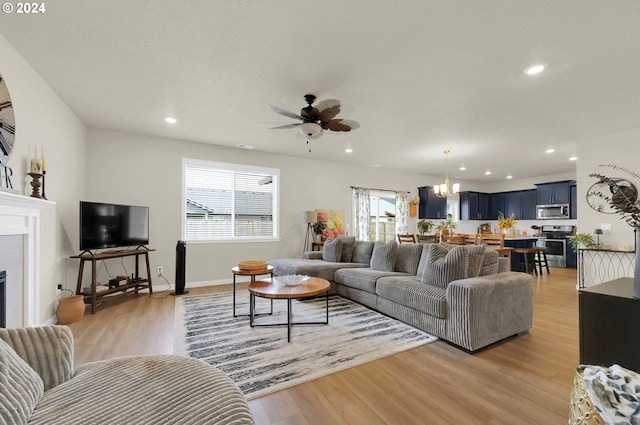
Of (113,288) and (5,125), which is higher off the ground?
(5,125)

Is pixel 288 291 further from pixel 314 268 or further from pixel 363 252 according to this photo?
pixel 363 252

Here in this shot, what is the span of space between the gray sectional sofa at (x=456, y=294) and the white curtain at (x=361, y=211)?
3169 mm

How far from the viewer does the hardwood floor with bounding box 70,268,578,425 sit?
166cm

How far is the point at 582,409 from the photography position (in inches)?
35.9

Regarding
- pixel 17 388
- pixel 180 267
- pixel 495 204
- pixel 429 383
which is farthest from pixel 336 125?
pixel 495 204

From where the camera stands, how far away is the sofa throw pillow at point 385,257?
4.00 metres

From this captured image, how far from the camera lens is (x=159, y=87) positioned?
303 centimetres

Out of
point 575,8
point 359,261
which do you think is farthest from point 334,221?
point 575,8

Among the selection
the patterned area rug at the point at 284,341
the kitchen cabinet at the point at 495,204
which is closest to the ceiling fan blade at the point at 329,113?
the patterned area rug at the point at 284,341

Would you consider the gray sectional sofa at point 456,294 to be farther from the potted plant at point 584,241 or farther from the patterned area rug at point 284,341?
the potted plant at point 584,241

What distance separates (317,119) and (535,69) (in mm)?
2153

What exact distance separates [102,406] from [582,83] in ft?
14.7

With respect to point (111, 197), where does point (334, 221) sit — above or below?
below

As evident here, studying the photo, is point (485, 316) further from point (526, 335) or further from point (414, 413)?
point (414, 413)
